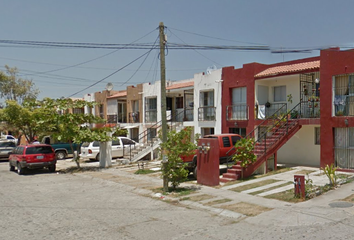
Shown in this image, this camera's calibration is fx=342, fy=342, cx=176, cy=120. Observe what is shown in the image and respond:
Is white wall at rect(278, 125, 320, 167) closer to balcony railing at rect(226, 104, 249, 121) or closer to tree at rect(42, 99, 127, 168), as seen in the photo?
balcony railing at rect(226, 104, 249, 121)

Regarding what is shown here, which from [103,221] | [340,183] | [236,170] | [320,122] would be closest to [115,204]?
[103,221]

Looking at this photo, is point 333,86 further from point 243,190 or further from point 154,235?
point 154,235

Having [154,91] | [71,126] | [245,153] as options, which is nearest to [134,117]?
[154,91]

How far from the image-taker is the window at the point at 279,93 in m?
19.5

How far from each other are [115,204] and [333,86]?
36.4ft

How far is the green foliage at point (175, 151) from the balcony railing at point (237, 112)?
27.9ft

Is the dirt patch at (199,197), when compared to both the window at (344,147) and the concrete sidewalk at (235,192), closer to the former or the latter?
the concrete sidewalk at (235,192)

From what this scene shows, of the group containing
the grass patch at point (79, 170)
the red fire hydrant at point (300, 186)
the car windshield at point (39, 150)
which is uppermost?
the car windshield at point (39, 150)

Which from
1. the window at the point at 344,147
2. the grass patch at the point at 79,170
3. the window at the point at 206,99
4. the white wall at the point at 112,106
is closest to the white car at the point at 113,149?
the grass patch at the point at 79,170

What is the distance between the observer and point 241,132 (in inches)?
831

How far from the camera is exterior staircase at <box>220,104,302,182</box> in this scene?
1465cm

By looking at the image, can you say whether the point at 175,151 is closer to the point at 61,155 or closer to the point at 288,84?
the point at 288,84

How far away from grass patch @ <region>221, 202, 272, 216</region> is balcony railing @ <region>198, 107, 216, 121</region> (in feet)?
41.0

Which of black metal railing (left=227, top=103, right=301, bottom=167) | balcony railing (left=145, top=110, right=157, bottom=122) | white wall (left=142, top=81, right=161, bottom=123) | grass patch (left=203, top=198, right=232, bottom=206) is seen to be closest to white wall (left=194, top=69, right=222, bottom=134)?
black metal railing (left=227, top=103, right=301, bottom=167)
